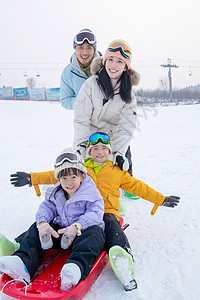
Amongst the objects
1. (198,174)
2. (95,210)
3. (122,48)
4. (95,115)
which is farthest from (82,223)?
(198,174)

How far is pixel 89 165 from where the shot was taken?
2.44 meters

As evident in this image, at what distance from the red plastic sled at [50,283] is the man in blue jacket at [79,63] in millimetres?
1764

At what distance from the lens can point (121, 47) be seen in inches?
95.4

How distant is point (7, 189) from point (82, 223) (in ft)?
7.09

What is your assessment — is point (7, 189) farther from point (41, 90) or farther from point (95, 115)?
point (41, 90)

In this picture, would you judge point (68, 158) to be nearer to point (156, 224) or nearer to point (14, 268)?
point (14, 268)

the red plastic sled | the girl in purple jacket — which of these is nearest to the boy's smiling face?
the girl in purple jacket

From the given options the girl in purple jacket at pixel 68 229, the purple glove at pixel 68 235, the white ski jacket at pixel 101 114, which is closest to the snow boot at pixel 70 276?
the girl in purple jacket at pixel 68 229

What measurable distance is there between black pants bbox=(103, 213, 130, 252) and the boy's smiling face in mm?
567

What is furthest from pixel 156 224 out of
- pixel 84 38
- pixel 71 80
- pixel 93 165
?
pixel 84 38

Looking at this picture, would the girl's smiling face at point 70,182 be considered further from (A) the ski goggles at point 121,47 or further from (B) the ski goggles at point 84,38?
(B) the ski goggles at point 84,38

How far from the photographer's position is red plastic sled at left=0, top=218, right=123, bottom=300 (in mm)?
1438

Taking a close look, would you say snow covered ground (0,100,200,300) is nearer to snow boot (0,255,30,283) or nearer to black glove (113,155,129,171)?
snow boot (0,255,30,283)

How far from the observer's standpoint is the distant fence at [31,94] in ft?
85.6
